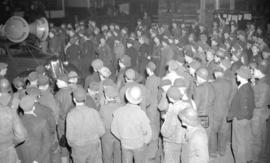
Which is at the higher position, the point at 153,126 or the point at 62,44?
the point at 62,44

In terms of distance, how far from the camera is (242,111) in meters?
5.97

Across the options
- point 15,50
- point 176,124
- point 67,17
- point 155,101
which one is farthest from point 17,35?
point 67,17

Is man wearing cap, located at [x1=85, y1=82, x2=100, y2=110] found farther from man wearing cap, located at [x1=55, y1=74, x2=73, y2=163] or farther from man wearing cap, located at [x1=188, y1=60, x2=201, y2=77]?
man wearing cap, located at [x1=188, y1=60, x2=201, y2=77]

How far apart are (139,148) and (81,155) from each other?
904mm

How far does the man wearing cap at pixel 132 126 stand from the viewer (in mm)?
4801

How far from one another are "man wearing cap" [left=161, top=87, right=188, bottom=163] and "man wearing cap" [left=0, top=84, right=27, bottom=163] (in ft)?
7.04

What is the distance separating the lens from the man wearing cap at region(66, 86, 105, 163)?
15.6ft

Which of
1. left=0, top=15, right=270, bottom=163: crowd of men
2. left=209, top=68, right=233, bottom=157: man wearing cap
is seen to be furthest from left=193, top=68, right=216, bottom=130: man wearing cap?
left=209, top=68, right=233, bottom=157: man wearing cap

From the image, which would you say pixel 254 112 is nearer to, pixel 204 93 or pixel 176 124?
Answer: pixel 204 93

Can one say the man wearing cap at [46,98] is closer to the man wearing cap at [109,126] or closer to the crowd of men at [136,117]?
the crowd of men at [136,117]

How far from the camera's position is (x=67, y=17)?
21172 millimetres

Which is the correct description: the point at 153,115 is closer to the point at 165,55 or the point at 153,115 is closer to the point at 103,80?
the point at 103,80

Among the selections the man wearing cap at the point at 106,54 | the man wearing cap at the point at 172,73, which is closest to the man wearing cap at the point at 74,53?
the man wearing cap at the point at 106,54

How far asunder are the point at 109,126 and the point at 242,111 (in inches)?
98.2
